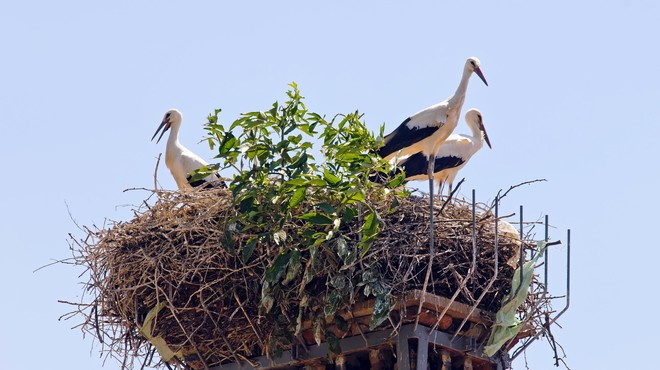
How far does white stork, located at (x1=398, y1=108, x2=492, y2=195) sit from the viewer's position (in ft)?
45.1

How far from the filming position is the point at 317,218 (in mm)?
10211

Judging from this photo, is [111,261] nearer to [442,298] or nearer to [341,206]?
[341,206]

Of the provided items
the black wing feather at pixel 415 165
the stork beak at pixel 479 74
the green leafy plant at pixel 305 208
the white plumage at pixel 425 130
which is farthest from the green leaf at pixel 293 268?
the stork beak at pixel 479 74

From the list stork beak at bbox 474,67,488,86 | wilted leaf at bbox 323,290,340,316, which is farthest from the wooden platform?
stork beak at bbox 474,67,488,86

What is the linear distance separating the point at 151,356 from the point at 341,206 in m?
1.83

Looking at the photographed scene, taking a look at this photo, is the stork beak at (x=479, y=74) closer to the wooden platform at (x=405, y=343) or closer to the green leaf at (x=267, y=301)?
the wooden platform at (x=405, y=343)

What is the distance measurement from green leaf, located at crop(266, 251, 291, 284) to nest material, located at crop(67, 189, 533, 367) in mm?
163

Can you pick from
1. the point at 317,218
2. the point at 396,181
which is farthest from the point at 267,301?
the point at 396,181

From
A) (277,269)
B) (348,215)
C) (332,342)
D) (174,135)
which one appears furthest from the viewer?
(174,135)

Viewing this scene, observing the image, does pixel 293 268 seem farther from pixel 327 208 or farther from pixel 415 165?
pixel 415 165

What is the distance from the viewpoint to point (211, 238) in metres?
10.6

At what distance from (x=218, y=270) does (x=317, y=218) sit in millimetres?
847

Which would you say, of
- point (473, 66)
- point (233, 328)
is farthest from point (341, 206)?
point (473, 66)

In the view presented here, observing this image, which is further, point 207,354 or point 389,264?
point 207,354
